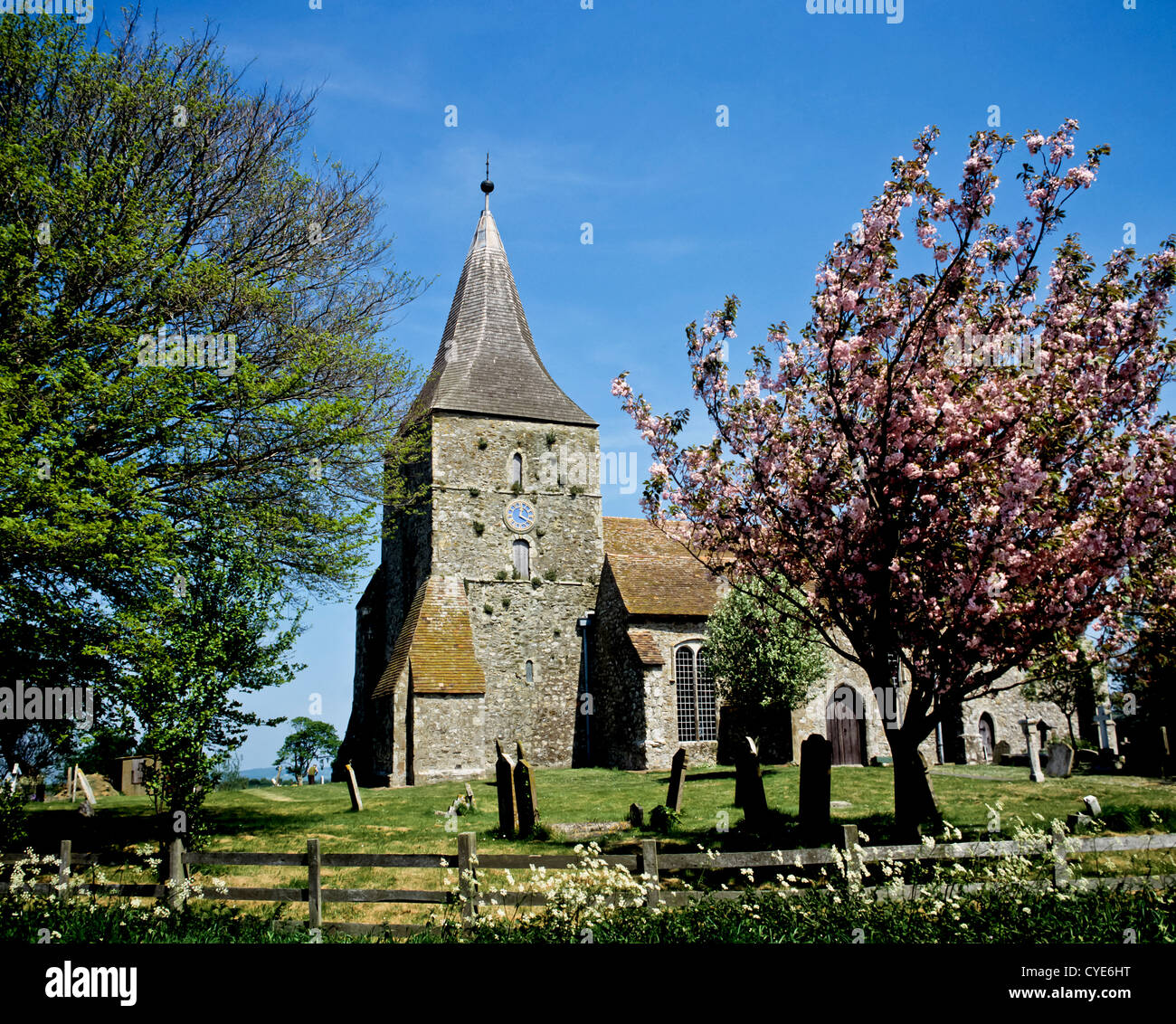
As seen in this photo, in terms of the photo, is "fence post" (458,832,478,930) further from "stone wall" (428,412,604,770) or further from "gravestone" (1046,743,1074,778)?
"stone wall" (428,412,604,770)

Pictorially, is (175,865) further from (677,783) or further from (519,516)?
(519,516)

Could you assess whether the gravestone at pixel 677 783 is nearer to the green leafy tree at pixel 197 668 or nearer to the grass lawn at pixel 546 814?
the grass lawn at pixel 546 814

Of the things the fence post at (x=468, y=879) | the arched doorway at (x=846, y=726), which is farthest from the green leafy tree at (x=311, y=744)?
the fence post at (x=468, y=879)

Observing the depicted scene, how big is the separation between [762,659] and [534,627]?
886 cm

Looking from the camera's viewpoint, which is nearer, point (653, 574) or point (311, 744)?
point (653, 574)

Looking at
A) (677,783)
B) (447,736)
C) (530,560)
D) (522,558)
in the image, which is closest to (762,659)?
(677,783)

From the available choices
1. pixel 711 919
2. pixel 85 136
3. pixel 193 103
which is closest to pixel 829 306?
pixel 711 919

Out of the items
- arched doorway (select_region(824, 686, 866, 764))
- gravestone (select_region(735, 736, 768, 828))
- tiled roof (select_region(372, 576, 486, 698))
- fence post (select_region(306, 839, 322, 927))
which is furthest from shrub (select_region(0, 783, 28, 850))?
arched doorway (select_region(824, 686, 866, 764))

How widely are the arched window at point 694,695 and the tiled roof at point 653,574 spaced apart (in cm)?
153

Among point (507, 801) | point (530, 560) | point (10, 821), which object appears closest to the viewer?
point (10, 821)

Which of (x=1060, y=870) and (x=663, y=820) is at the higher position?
(x=1060, y=870)

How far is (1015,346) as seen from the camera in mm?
11859

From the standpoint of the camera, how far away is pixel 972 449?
37.0 ft
